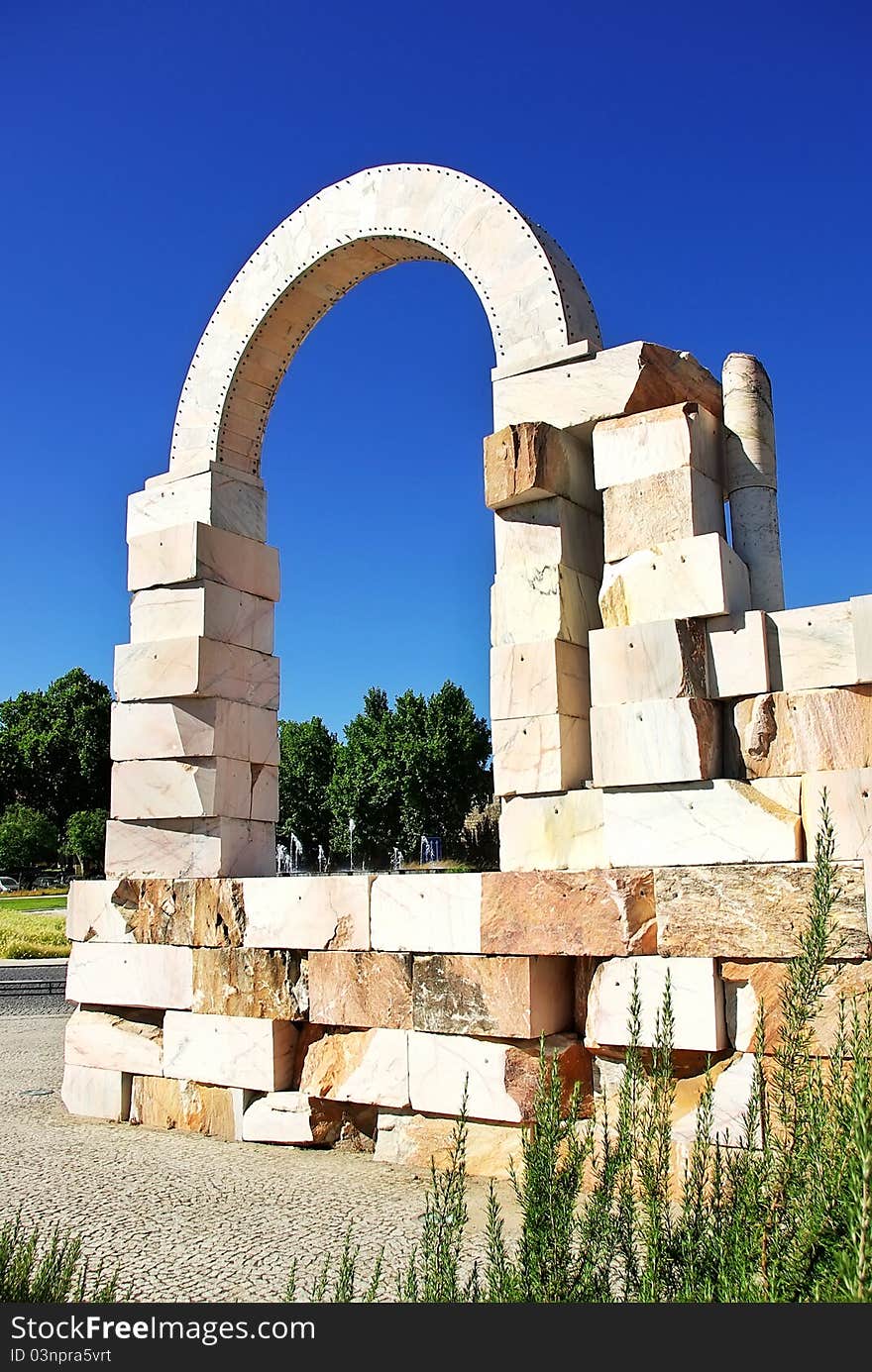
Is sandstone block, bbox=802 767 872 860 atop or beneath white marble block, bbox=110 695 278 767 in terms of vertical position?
beneath

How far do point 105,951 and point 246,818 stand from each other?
137 cm

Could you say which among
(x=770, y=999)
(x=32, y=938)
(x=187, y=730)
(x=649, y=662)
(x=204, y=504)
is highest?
(x=204, y=504)

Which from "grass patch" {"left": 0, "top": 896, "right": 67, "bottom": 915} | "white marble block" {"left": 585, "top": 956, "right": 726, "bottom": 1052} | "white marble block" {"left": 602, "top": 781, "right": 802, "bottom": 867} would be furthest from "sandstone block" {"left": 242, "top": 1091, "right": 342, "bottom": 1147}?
"grass patch" {"left": 0, "top": 896, "right": 67, "bottom": 915}

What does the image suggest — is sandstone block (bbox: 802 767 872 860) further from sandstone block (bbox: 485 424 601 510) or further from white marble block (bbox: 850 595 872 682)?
sandstone block (bbox: 485 424 601 510)

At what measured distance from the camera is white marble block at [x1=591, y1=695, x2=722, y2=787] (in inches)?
228

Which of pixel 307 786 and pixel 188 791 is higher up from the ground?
pixel 307 786

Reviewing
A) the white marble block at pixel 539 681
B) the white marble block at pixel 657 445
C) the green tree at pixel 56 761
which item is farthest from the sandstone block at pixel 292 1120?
the green tree at pixel 56 761

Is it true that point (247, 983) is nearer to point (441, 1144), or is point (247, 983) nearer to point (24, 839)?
point (441, 1144)

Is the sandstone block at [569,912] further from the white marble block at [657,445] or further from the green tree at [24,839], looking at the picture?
the green tree at [24,839]

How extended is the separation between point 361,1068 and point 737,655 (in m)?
3.26

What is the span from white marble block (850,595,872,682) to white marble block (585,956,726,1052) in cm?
161

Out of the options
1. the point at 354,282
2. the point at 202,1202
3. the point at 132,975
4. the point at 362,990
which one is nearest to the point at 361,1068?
the point at 362,990

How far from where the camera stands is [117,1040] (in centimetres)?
780

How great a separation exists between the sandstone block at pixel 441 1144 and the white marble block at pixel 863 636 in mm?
2907
